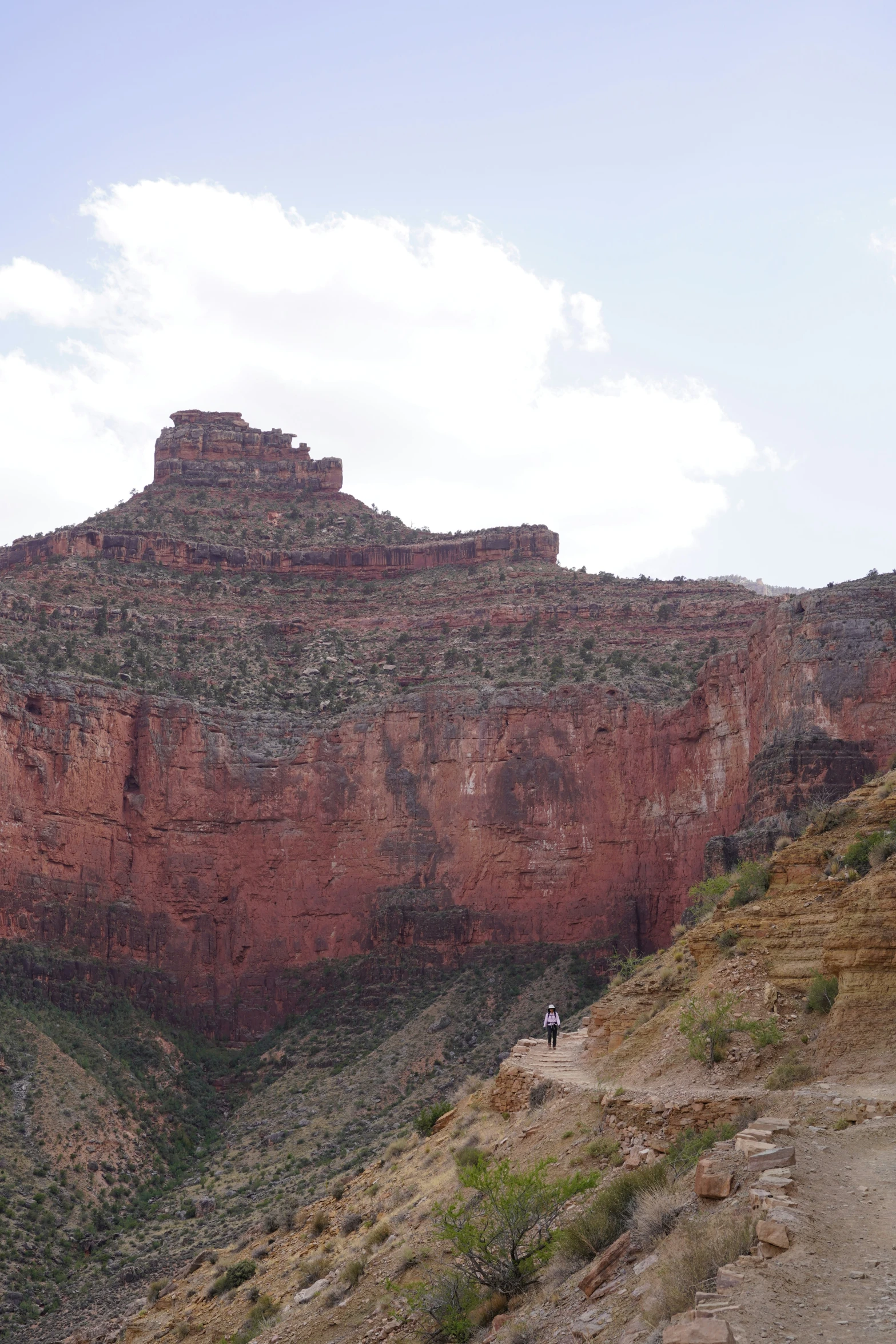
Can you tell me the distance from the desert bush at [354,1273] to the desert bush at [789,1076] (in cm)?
781

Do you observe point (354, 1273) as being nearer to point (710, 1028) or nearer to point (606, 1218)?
point (710, 1028)

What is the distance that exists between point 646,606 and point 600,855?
15.1 metres

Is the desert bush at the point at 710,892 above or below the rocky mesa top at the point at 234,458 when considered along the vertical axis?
below

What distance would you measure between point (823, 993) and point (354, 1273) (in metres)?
8.69

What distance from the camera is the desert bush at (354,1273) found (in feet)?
76.4

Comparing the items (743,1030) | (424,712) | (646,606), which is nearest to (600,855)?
(424,712)

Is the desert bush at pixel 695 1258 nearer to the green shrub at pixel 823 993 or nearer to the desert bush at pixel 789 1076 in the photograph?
the desert bush at pixel 789 1076

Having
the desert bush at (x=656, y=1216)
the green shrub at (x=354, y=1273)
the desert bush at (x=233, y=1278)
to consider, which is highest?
the desert bush at (x=656, y=1216)

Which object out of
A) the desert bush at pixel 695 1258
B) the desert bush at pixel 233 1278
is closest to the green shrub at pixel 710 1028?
the desert bush at pixel 695 1258

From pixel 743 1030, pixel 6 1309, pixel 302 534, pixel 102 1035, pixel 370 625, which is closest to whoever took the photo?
pixel 743 1030

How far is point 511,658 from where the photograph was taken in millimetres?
72688

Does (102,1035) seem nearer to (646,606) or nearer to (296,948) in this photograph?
(296,948)

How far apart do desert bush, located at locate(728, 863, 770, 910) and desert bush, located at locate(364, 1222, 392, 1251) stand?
769cm

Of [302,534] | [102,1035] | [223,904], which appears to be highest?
[302,534]
